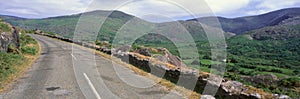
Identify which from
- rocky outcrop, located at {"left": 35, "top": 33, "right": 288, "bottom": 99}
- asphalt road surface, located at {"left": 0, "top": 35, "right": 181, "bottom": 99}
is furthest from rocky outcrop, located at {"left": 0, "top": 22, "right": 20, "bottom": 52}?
rocky outcrop, located at {"left": 35, "top": 33, "right": 288, "bottom": 99}

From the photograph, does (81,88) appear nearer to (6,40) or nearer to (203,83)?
(203,83)

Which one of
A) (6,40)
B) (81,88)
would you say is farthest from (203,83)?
(6,40)

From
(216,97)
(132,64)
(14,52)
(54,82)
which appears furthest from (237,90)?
(14,52)

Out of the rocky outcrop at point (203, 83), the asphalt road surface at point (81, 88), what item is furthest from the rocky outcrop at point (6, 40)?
the rocky outcrop at point (203, 83)

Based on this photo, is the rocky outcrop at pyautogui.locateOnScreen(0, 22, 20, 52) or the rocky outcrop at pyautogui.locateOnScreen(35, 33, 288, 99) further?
the rocky outcrop at pyautogui.locateOnScreen(0, 22, 20, 52)

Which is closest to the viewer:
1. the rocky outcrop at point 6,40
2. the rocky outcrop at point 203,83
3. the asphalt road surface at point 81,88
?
the rocky outcrop at point 203,83

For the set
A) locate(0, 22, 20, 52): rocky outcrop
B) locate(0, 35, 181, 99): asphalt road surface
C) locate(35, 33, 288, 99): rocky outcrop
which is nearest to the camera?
locate(35, 33, 288, 99): rocky outcrop

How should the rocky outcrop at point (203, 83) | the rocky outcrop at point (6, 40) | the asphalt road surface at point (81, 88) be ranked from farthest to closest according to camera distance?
1. the rocky outcrop at point (6, 40)
2. the asphalt road surface at point (81, 88)
3. the rocky outcrop at point (203, 83)

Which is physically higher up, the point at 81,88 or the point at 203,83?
the point at 203,83

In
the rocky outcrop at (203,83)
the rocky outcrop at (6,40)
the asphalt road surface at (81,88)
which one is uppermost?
the rocky outcrop at (6,40)

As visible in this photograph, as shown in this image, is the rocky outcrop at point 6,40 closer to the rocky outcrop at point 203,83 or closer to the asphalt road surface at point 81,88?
the asphalt road surface at point 81,88

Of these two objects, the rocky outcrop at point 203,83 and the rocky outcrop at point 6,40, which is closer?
the rocky outcrop at point 203,83

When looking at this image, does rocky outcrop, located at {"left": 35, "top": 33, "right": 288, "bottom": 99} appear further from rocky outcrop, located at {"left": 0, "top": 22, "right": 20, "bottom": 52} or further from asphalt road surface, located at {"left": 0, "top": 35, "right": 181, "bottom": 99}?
rocky outcrop, located at {"left": 0, "top": 22, "right": 20, "bottom": 52}

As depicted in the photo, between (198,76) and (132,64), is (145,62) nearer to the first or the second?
(132,64)
